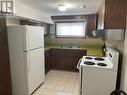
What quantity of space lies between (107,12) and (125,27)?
0.36m

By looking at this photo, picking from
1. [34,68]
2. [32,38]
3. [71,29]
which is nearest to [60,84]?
[34,68]

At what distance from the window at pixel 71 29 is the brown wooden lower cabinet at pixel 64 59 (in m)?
0.88

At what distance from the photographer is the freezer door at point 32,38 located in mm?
2328

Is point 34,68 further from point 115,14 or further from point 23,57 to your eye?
point 115,14

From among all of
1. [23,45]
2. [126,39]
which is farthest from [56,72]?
[126,39]

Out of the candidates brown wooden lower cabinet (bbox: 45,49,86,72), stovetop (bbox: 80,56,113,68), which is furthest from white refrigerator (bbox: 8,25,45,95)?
brown wooden lower cabinet (bbox: 45,49,86,72)

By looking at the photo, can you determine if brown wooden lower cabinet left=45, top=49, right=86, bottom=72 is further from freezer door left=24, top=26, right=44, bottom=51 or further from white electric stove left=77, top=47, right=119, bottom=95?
white electric stove left=77, top=47, right=119, bottom=95

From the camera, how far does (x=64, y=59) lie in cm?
426

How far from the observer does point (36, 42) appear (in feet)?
8.89

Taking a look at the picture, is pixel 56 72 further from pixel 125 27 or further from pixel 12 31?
pixel 125 27

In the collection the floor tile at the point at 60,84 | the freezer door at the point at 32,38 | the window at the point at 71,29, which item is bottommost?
the floor tile at the point at 60,84

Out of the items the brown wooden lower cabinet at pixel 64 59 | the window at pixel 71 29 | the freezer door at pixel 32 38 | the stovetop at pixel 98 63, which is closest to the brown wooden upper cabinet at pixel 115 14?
the stovetop at pixel 98 63

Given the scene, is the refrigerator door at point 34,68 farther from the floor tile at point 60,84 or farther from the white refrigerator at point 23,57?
the floor tile at point 60,84

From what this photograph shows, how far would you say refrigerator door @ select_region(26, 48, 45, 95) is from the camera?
2.47 m
